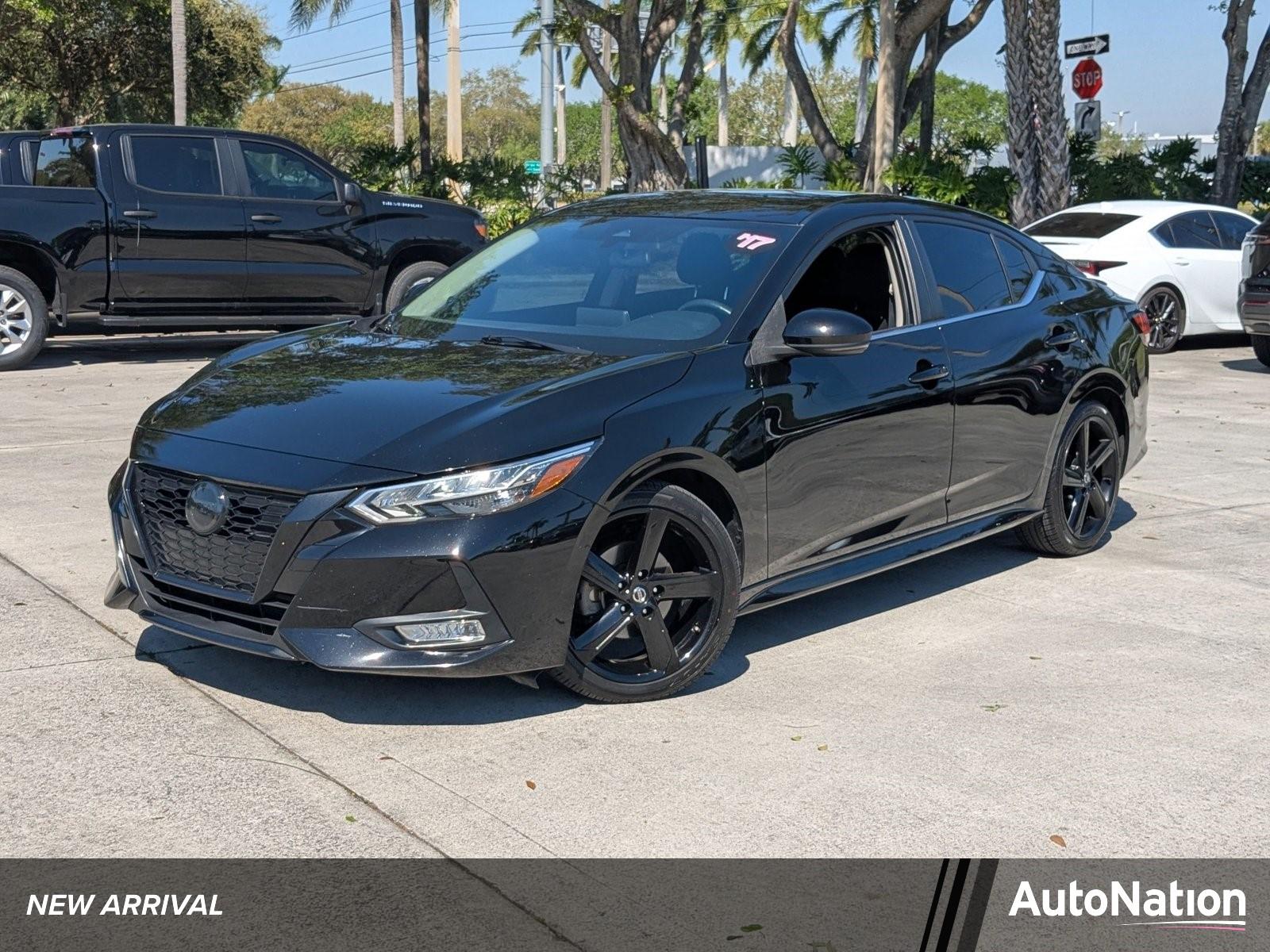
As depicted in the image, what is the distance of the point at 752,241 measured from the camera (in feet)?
19.5

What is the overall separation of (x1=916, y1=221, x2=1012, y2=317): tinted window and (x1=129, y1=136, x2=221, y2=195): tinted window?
29.4 ft

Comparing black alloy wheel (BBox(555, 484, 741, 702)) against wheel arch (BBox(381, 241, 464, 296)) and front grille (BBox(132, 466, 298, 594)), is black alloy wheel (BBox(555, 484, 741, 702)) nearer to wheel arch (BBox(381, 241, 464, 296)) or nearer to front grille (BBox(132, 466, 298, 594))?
front grille (BBox(132, 466, 298, 594))

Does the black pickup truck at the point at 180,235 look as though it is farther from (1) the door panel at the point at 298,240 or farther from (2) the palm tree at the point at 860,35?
(2) the palm tree at the point at 860,35

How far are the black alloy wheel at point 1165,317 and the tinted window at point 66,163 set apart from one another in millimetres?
10079

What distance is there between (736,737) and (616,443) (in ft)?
3.15

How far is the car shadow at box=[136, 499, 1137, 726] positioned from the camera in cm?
508

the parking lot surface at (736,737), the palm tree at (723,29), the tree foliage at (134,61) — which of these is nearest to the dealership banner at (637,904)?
the parking lot surface at (736,737)

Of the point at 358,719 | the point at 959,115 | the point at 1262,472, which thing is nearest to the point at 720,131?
the point at 959,115

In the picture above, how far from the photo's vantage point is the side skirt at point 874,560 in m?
5.57

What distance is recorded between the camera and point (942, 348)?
633 centimetres

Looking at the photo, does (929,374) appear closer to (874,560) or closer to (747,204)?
(874,560)

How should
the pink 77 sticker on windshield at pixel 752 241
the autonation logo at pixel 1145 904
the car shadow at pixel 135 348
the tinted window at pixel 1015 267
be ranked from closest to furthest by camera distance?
the autonation logo at pixel 1145 904 → the pink 77 sticker on windshield at pixel 752 241 → the tinted window at pixel 1015 267 → the car shadow at pixel 135 348

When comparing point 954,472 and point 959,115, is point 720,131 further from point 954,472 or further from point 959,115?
point 954,472

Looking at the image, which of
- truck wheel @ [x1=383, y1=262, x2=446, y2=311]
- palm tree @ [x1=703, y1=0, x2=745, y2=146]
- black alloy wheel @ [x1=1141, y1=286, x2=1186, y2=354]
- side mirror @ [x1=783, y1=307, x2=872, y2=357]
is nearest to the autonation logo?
side mirror @ [x1=783, y1=307, x2=872, y2=357]
